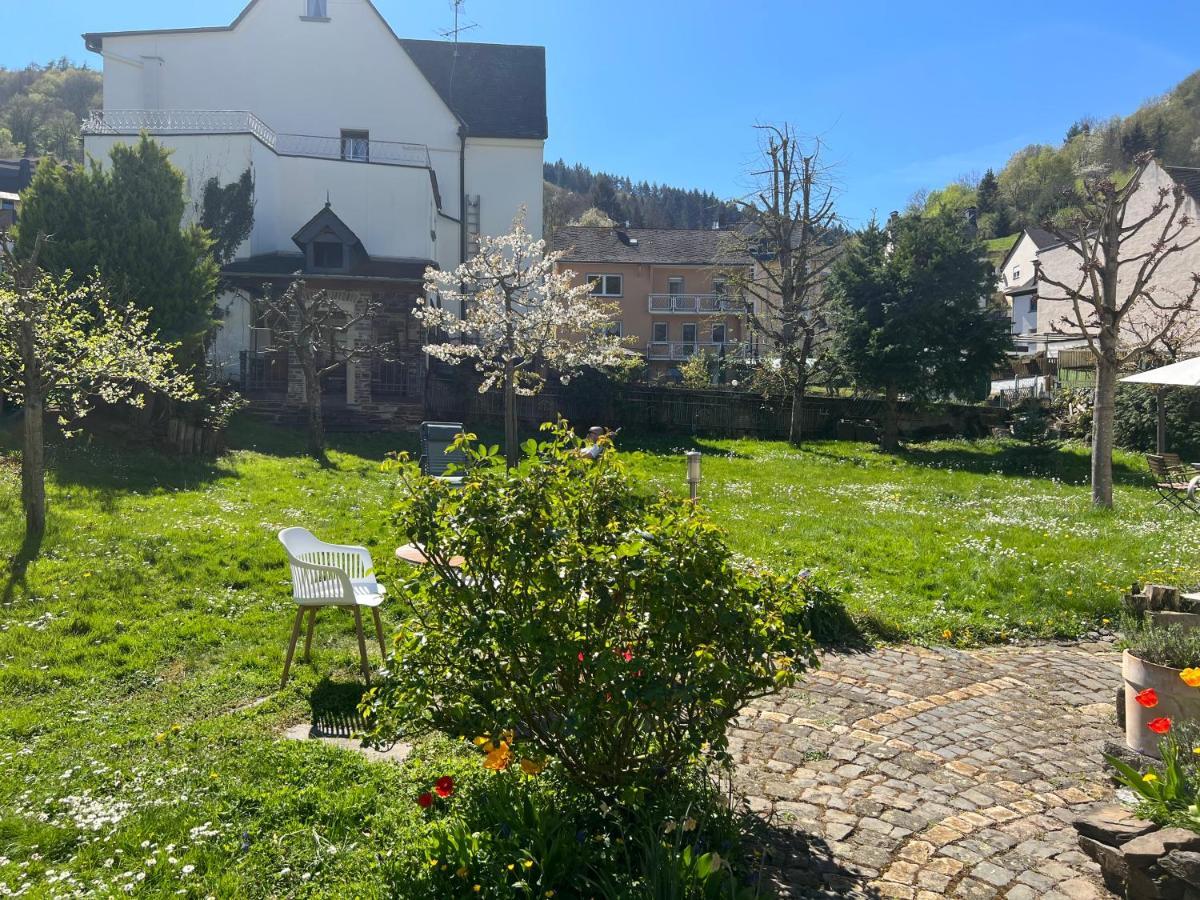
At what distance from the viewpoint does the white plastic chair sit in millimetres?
6094

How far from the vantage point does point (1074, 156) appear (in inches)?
3201

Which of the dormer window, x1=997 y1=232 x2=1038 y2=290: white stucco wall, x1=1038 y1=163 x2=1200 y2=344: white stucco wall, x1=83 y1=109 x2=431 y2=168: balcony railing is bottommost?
the dormer window

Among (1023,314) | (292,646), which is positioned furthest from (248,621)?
(1023,314)

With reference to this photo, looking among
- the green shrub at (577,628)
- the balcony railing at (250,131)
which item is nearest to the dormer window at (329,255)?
the balcony railing at (250,131)

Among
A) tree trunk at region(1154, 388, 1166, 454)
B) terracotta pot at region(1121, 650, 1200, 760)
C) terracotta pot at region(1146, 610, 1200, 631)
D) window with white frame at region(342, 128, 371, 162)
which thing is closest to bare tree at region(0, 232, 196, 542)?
terracotta pot at region(1121, 650, 1200, 760)

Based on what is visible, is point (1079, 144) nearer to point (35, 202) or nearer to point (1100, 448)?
point (1100, 448)

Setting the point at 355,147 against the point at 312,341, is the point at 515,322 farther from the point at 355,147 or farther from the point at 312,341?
the point at 355,147

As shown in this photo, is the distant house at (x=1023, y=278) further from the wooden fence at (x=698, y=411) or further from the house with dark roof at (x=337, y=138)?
the house with dark roof at (x=337, y=138)

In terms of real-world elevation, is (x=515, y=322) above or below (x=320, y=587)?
above

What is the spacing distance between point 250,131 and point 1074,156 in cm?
8068

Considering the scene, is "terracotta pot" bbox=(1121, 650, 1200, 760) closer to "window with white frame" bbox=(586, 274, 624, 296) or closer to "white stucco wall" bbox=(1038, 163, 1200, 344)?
"white stucco wall" bbox=(1038, 163, 1200, 344)

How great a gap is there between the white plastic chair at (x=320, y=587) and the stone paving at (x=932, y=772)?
2.80 meters

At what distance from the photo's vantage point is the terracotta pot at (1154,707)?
474 cm

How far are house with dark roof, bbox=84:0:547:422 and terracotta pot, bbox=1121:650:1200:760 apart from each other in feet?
67.1
